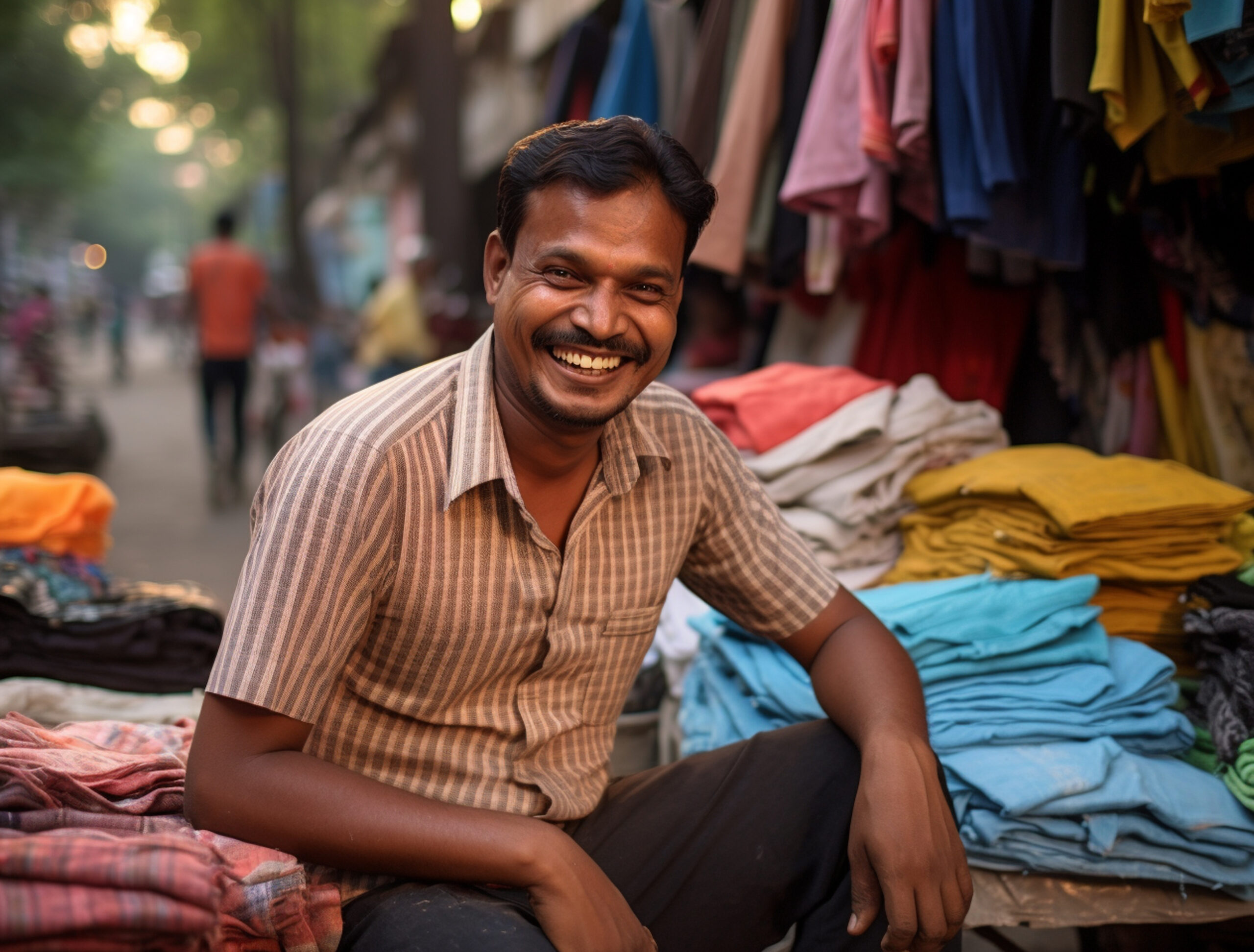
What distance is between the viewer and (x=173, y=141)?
5325 centimetres

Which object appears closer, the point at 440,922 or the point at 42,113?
the point at 440,922

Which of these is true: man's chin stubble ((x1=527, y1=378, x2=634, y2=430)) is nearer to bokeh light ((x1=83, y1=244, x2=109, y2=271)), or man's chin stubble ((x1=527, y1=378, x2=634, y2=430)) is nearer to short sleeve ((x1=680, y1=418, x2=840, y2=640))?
short sleeve ((x1=680, y1=418, x2=840, y2=640))

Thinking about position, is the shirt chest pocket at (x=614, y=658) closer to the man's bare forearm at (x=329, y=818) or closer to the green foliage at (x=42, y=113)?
the man's bare forearm at (x=329, y=818)

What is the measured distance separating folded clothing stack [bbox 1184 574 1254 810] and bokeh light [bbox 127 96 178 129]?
25.1 m

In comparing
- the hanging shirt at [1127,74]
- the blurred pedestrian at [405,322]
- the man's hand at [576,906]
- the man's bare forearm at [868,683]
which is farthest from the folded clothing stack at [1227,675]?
the blurred pedestrian at [405,322]

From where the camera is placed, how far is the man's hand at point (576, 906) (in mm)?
1360

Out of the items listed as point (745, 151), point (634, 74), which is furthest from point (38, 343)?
point (745, 151)

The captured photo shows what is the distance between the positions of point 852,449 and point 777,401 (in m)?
0.27

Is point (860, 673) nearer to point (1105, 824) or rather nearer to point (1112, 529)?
point (1105, 824)

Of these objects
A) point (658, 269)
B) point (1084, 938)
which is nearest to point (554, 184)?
point (658, 269)

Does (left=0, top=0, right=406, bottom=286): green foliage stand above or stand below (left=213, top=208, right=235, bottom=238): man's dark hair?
above

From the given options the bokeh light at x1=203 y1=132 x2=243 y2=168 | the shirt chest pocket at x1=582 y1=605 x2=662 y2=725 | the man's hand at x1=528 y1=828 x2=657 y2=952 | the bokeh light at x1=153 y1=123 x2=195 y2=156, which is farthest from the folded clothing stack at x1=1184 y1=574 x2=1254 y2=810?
the bokeh light at x1=153 y1=123 x2=195 y2=156

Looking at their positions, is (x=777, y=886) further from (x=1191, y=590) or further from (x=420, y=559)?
(x=1191, y=590)

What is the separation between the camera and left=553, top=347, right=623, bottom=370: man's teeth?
1.62m
